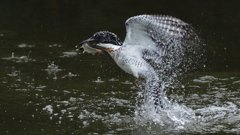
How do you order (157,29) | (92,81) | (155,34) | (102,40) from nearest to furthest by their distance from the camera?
1. (157,29)
2. (155,34)
3. (102,40)
4. (92,81)

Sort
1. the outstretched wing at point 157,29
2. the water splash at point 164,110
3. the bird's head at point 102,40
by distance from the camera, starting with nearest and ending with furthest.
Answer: the outstretched wing at point 157,29 → the water splash at point 164,110 → the bird's head at point 102,40

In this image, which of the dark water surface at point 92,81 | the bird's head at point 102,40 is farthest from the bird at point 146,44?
the dark water surface at point 92,81

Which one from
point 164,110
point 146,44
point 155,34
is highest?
point 155,34

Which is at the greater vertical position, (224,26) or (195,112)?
(224,26)

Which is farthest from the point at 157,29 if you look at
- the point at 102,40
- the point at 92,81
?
the point at 92,81

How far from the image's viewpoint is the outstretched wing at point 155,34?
318 inches

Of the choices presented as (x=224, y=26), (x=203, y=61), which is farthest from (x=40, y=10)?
(x=203, y=61)

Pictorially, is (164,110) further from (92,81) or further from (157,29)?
(92,81)

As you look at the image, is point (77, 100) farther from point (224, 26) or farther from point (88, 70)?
point (224, 26)

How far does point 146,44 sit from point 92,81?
1905mm

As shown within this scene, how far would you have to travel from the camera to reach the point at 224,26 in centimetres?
1425

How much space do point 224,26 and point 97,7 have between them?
12.1 feet

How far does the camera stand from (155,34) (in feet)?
27.5

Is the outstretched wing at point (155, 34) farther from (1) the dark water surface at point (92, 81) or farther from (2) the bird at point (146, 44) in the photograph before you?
(1) the dark water surface at point (92, 81)
